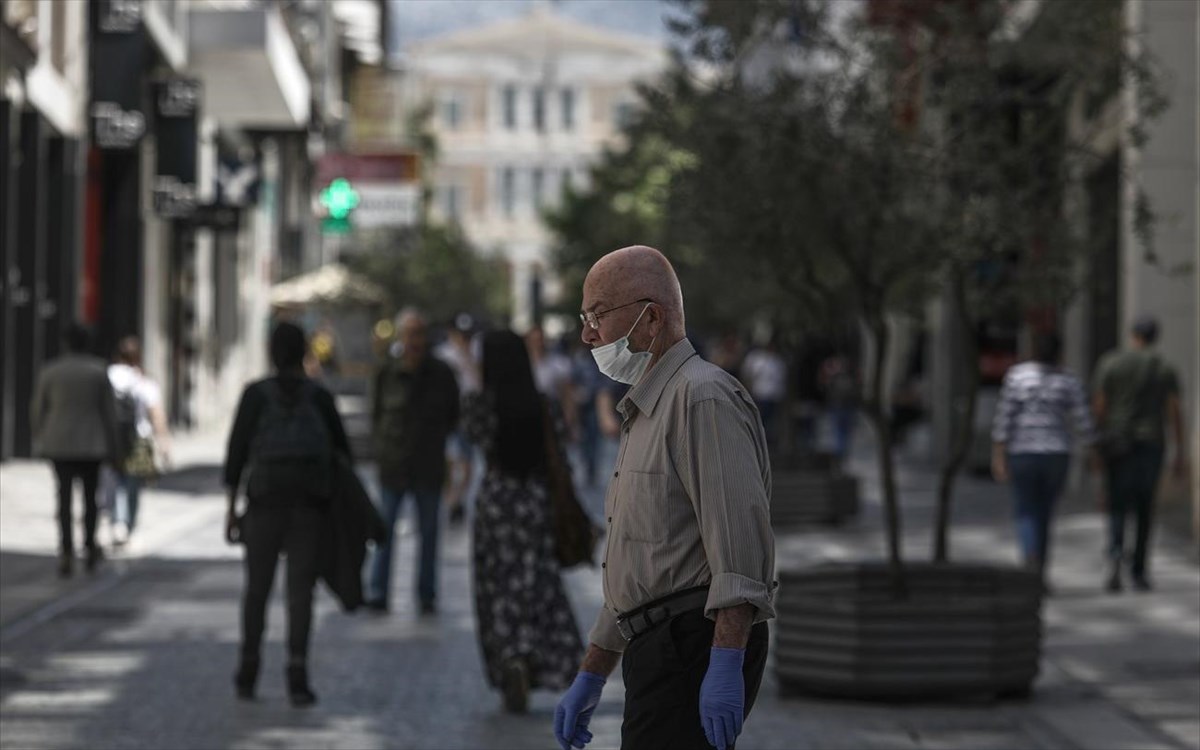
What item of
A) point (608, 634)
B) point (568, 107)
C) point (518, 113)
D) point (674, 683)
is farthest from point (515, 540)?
point (568, 107)

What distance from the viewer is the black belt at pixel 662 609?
197 inches

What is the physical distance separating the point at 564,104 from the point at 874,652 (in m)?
113

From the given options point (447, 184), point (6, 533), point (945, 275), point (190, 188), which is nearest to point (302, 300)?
point (190, 188)

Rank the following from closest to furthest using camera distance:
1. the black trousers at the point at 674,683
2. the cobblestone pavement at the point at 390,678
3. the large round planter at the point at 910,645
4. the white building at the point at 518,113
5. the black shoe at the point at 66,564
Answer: the black trousers at the point at 674,683, the cobblestone pavement at the point at 390,678, the large round planter at the point at 910,645, the black shoe at the point at 66,564, the white building at the point at 518,113

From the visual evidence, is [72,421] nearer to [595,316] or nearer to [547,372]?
[547,372]

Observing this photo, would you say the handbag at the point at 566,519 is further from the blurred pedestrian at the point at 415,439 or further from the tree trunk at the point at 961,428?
the blurred pedestrian at the point at 415,439

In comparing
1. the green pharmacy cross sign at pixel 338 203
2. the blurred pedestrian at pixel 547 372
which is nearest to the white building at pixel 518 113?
the green pharmacy cross sign at pixel 338 203

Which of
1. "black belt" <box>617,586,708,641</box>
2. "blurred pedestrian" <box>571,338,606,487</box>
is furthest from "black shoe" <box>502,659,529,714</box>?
"blurred pedestrian" <box>571,338,606,487</box>

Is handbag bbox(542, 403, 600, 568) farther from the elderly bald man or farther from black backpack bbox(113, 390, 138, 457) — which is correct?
black backpack bbox(113, 390, 138, 457)

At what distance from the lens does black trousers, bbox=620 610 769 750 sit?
16.4ft

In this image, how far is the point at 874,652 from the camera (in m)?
10.2

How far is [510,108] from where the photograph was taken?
122125 mm

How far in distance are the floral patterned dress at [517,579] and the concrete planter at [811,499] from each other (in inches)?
397

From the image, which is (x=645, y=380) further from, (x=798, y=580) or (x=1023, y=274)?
(x=1023, y=274)
